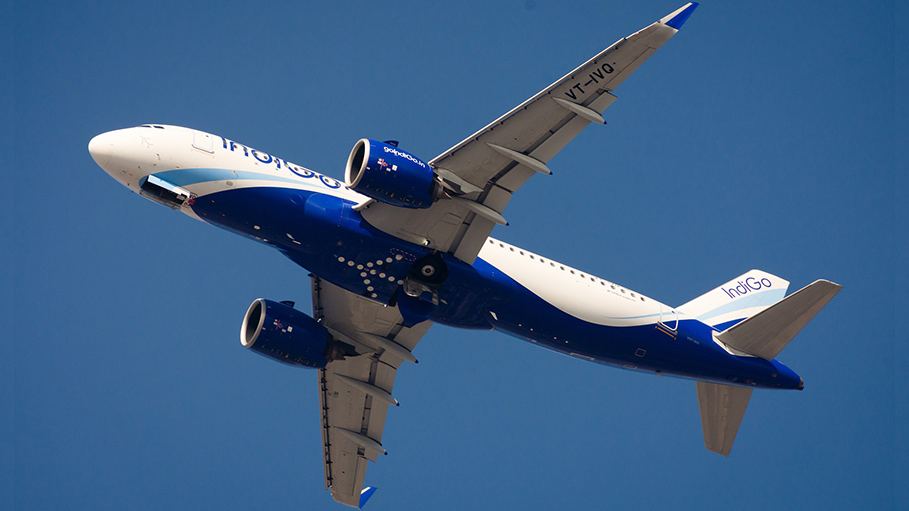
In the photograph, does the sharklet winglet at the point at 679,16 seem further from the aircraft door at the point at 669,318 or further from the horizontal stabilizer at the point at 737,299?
the horizontal stabilizer at the point at 737,299

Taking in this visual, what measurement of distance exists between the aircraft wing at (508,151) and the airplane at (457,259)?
0.14 ft

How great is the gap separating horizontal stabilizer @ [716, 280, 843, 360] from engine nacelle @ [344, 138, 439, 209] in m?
13.2

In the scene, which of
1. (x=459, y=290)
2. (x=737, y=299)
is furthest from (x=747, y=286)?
(x=459, y=290)

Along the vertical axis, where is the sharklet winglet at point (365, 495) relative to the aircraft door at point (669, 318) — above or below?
below

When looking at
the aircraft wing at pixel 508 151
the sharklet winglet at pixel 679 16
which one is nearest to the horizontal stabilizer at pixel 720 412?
the aircraft wing at pixel 508 151

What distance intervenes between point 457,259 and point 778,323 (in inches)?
476

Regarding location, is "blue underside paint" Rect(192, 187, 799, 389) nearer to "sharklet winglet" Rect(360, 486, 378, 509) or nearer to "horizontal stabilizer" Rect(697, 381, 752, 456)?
"horizontal stabilizer" Rect(697, 381, 752, 456)

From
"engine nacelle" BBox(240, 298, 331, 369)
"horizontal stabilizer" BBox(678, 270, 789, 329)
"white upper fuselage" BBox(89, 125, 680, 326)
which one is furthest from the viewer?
"horizontal stabilizer" BBox(678, 270, 789, 329)

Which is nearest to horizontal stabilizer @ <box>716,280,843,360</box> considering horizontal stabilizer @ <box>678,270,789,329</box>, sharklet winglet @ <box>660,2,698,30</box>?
horizontal stabilizer @ <box>678,270,789,329</box>

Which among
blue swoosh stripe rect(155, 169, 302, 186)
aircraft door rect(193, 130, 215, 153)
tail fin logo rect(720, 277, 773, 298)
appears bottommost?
blue swoosh stripe rect(155, 169, 302, 186)

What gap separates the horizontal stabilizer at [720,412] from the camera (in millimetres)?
34062

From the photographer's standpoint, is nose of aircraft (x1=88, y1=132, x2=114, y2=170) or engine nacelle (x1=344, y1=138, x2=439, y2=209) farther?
nose of aircraft (x1=88, y1=132, x2=114, y2=170)

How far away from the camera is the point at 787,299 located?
30.5 m

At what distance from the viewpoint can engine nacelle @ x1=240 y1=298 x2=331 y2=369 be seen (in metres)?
32.5
